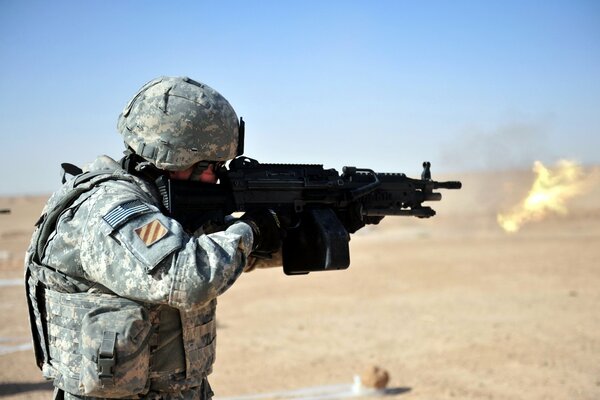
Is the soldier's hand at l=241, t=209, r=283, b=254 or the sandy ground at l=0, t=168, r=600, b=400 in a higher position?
the soldier's hand at l=241, t=209, r=283, b=254

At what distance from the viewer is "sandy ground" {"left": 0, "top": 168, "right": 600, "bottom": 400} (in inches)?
302

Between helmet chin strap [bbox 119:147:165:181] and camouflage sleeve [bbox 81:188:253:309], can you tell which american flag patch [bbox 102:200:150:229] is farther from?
helmet chin strap [bbox 119:147:165:181]

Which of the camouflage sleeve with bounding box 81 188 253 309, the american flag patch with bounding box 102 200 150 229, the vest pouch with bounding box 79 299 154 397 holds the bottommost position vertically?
the vest pouch with bounding box 79 299 154 397

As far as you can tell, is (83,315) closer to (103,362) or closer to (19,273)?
(103,362)

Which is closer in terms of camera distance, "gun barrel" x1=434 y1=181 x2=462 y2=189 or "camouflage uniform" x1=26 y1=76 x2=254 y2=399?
"camouflage uniform" x1=26 y1=76 x2=254 y2=399

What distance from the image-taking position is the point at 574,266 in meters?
15.5

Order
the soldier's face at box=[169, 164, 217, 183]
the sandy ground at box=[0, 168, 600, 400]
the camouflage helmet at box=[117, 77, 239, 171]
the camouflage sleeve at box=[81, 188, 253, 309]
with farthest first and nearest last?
the sandy ground at box=[0, 168, 600, 400] → the soldier's face at box=[169, 164, 217, 183] → the camouflage helmet at box=[117, 77, 239, 171] → the camouflage sleeve at box=[81, 188, 253, 309]

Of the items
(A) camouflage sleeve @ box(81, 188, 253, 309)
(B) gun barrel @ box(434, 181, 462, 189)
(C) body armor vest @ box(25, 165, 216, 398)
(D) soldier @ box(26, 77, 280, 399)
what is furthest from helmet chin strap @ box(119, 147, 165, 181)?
(B) gun barrel @ box(434, 181, 462, 189)

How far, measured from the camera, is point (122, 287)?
8.78ft

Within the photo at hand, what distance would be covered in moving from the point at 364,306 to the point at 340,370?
3814mm

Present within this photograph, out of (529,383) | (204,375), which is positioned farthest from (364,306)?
(204,375)

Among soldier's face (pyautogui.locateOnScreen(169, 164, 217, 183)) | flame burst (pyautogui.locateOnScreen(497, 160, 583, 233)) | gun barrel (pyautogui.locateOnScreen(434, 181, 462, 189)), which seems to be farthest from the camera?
flame burst (pyautogui.locateOnScreen(497, 160, 583, 233))

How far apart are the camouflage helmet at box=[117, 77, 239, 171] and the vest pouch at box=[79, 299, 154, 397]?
0.73m

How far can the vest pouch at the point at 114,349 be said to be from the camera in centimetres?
277
